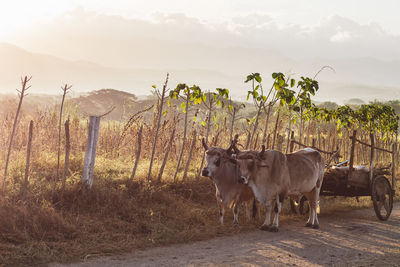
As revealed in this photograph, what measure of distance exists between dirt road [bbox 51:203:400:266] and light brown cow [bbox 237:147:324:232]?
0.42 metres

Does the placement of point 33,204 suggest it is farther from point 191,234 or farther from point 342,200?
point 342,200

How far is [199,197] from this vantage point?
9055 millimetres

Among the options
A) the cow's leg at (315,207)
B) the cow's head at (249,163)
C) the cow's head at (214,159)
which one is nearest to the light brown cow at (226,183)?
the cow's head at (214,159)

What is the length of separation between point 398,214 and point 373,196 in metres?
1.43

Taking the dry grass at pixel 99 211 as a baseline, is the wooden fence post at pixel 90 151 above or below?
above

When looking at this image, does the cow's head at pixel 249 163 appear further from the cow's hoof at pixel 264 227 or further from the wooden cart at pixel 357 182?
the wooden cart at pixel 357 182

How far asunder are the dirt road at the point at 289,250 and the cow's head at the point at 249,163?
→ 912mm

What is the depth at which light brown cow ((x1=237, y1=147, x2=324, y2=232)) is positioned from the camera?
7.13 m

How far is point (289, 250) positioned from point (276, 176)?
1.48m

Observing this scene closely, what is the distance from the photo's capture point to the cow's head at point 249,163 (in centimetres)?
699

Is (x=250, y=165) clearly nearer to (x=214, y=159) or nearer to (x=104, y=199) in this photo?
(x=214, y=159)

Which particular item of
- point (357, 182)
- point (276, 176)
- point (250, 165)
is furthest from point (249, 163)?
point (357, 182)

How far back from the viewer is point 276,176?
7281mm

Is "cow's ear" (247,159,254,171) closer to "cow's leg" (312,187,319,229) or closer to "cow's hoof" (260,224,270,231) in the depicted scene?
"cow's hoof" (260,224,270,231)
